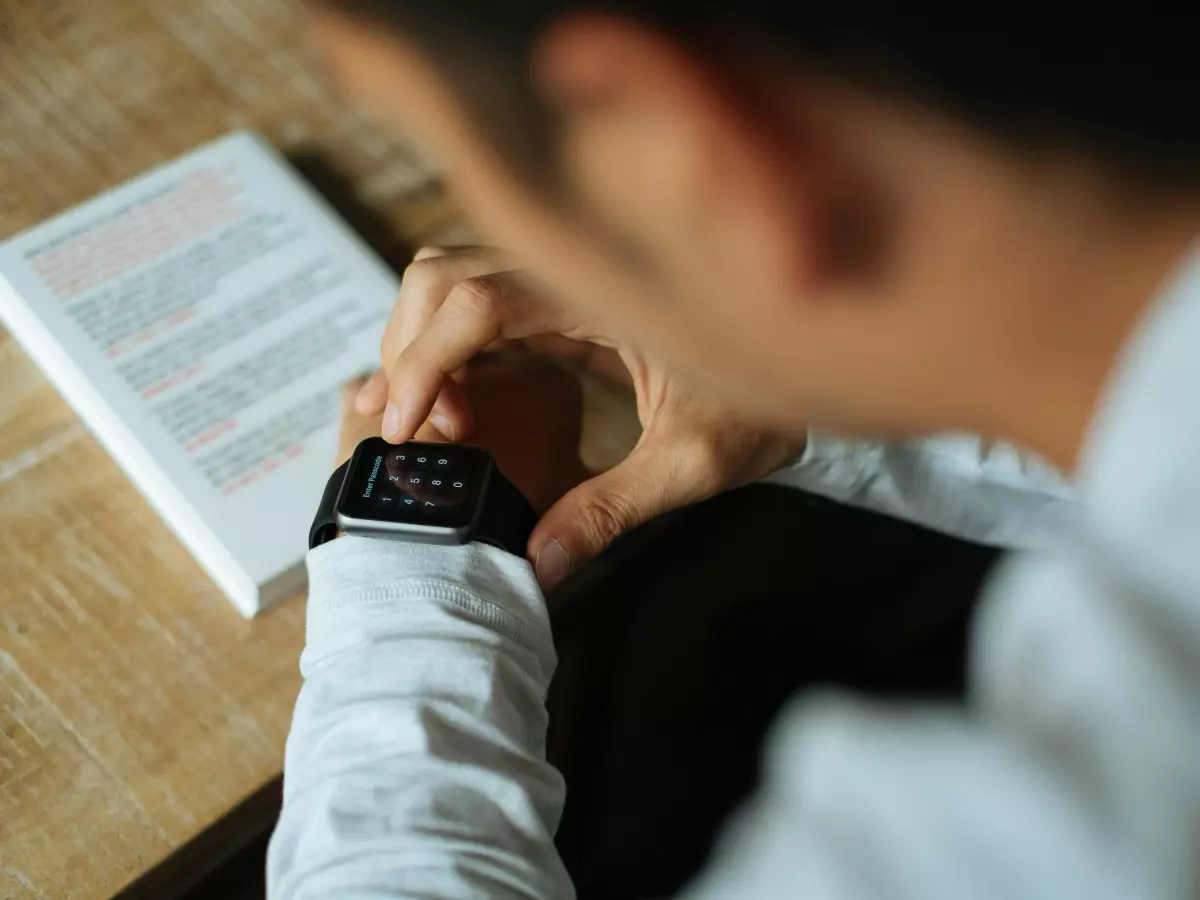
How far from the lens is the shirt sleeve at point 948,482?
62cm

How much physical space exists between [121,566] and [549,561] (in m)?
0.21

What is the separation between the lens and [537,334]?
625 mm

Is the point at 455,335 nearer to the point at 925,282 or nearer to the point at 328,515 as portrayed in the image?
the point at 328,515

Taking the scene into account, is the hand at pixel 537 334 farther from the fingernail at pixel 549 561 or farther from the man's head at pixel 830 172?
the man's head at pixel 830 172

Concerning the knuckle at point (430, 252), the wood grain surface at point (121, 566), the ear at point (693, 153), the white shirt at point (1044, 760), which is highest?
the ear at point (693, 153)

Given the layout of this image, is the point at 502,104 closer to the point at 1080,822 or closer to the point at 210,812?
the point at 1080,822

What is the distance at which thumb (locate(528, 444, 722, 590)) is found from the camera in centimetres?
52

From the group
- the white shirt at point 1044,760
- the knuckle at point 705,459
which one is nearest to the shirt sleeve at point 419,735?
the white shirt at point 1044,760

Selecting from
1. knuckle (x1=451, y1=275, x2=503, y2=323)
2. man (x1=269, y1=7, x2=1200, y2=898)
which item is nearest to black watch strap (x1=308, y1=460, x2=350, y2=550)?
knuckle (x1=451, y1=275, x2=503, y2=323)

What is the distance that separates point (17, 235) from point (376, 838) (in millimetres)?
425

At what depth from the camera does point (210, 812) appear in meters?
0.47

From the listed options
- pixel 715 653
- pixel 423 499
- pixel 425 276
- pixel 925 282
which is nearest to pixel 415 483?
pixel 423 499

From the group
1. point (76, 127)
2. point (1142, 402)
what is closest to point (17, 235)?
point (76, 127)

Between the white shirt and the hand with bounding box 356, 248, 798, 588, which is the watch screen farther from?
the white shirt
